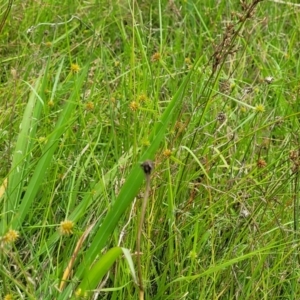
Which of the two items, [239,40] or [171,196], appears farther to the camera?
[239,40]

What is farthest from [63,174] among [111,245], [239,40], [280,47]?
[280,47]

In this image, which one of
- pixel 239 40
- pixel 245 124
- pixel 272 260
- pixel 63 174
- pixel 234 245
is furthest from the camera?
pixel 239 40

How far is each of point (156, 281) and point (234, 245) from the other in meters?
0.19

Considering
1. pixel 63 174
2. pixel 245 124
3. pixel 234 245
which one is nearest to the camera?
pixel 234 245

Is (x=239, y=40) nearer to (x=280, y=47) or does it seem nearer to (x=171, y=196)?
(x=280, y=47)

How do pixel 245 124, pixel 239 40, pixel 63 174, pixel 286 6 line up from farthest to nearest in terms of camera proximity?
pixel 286 6
pixel 239 40
pixel 245 124
pixel 63 174

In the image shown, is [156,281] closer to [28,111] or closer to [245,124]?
[28,111]

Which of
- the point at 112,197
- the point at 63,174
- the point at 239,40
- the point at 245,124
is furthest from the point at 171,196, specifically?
the point at 239,40

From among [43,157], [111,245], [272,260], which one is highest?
[43,157]

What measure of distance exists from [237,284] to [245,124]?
709mm

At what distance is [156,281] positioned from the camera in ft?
5.10

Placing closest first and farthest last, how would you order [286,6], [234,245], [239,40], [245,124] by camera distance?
[234,245], [245,124], [239,40], [286,6]

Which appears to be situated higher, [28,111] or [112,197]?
[28,111]

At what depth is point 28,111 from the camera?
173cm
